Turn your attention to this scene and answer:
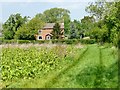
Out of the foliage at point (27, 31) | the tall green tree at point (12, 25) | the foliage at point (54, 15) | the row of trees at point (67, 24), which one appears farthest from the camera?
the foliage at point (54, 15)

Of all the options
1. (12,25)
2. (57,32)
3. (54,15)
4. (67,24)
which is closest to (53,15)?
(54,15)

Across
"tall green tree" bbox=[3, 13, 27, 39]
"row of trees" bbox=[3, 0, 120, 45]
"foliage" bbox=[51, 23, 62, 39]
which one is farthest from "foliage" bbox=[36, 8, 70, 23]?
"tall green tree" bbox=[3, 13, 27, 39]

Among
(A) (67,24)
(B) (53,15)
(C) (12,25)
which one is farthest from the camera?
(B) (53,15)

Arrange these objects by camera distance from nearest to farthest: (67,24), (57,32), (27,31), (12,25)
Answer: (27,31)
(12,25)
(57,32)
(67,24)

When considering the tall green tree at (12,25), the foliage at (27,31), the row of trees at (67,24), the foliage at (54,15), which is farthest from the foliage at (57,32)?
the foliage at (54,15)

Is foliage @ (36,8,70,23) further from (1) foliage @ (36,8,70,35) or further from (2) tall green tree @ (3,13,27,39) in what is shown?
(2) tall green tree @ (3,13,27,39)

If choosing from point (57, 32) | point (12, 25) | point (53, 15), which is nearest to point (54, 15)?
point (53, 15)

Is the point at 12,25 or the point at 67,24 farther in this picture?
the point at 67,24

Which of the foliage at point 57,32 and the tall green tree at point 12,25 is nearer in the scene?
the tall green tree at point 12,25

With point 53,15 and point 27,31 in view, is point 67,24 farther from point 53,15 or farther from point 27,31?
point 27,31

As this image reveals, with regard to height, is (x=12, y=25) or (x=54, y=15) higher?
(x=54, y=15)

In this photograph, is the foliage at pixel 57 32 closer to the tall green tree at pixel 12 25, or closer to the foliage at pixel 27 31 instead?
the foliage at pixel 27 31

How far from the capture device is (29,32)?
59562mm

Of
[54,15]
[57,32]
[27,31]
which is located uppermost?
[54,15]
